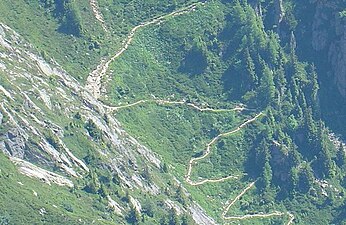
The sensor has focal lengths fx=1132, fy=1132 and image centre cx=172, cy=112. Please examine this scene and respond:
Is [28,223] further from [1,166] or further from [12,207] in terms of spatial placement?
[1,166]

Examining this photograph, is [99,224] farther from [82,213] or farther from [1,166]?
[1,166]

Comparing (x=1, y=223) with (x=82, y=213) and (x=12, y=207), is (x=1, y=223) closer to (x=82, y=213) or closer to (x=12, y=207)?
(x=12, y=207)

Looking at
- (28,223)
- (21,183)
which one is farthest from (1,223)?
(21,183)

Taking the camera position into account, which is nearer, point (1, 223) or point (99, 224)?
point (1, 223)

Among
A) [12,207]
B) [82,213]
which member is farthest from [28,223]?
[82,213]

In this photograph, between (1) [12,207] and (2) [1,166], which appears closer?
(1) [12,207]

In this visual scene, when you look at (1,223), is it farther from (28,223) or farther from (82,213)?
(82,213)

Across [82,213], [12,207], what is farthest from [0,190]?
[82,213]
